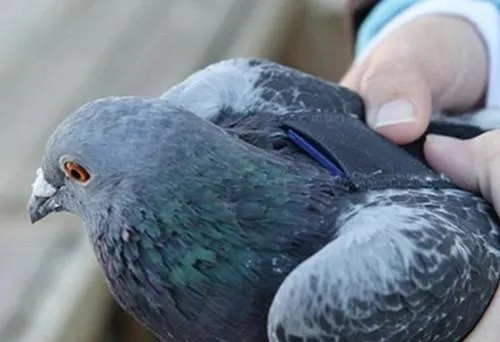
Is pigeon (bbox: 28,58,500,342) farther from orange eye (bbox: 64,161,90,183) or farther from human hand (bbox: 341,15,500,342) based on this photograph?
human hand (bbox: 341,15,500,342)

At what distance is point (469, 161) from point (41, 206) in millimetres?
528

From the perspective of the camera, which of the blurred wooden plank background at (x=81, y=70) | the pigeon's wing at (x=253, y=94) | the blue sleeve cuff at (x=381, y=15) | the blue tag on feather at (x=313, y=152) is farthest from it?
the blurred wooden plank background at (x=81, y=70)

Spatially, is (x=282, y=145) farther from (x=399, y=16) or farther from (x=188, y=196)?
(x=399, y=16)

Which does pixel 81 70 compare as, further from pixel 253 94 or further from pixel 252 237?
pixel 252 237

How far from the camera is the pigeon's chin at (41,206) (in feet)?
3.85

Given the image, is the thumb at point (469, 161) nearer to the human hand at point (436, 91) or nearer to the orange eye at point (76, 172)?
the human hand at point (436, 91)

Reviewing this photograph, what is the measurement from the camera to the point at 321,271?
104cm

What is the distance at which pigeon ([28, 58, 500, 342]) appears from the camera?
104 centimetres

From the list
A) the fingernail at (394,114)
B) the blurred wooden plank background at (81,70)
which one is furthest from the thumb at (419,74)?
the blurred wooden plank background at (81,70)

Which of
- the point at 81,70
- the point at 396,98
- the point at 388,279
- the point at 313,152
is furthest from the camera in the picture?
the point at 81,70

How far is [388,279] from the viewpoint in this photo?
41.0 inches

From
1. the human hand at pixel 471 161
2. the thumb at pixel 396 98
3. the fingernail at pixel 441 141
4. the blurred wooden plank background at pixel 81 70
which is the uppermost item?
the thumb at pixel 396 98

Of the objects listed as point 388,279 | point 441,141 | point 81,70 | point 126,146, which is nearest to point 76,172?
point 126,146

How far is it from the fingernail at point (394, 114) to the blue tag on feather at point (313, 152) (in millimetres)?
153
